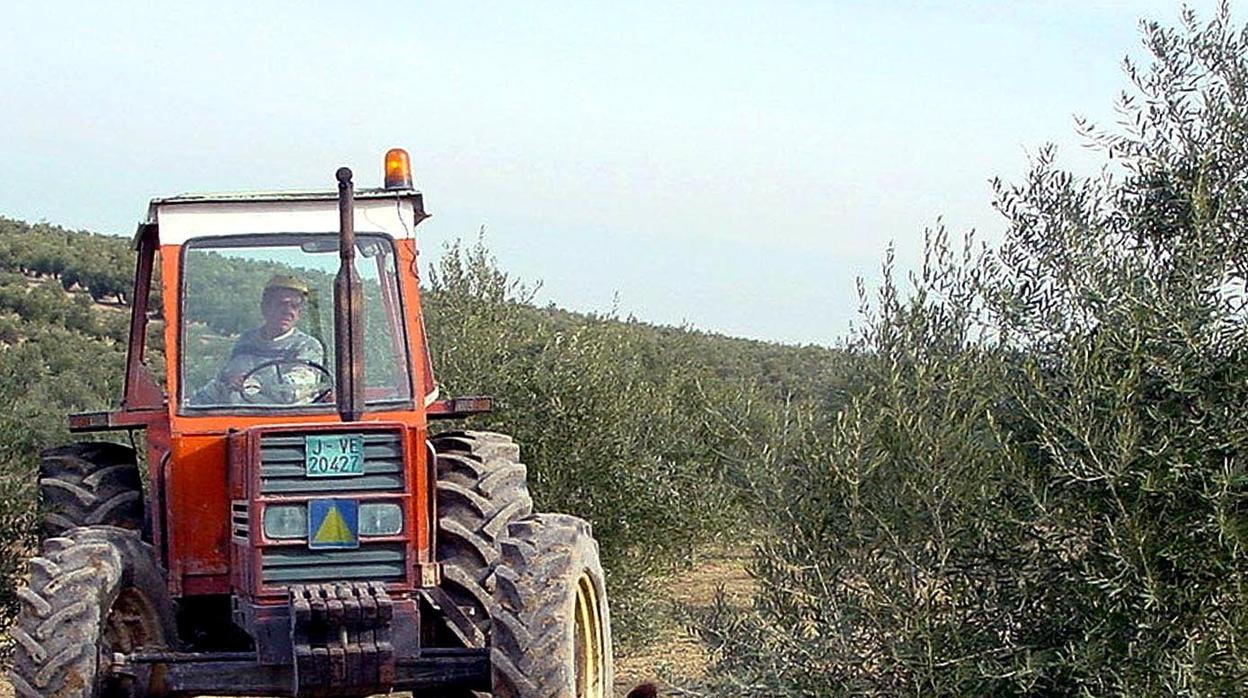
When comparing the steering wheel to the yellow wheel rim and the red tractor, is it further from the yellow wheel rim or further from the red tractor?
the yellow wheel rim

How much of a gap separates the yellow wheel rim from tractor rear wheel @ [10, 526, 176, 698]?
1.77 metres

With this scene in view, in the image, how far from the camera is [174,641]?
739 centimetres

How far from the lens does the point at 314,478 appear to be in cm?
702

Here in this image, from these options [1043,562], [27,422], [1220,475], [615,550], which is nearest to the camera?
[1220,475]

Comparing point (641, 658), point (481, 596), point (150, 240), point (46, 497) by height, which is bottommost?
point (641, 658)

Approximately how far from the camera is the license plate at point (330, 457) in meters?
7.01

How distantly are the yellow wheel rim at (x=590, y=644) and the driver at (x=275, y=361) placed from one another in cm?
148

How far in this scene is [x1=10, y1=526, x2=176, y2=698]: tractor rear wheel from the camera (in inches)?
259

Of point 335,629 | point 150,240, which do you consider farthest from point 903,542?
point 150,240

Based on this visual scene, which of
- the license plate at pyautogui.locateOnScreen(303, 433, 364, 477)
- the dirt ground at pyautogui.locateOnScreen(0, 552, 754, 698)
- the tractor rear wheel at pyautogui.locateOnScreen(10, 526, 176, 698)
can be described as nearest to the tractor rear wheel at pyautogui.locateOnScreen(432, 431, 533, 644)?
the license plate at pyautogui.locateOnScreen(303, 433, 364, 477)

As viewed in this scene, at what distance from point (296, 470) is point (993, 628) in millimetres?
2869

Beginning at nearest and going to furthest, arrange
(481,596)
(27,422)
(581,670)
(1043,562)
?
(1043,562) < (481,596) < (581,670) < (27,422)

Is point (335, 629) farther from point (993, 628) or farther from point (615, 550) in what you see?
point (615, 550)

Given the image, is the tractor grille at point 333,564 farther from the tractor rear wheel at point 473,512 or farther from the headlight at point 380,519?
the tractor rear wheel at point 473,512
